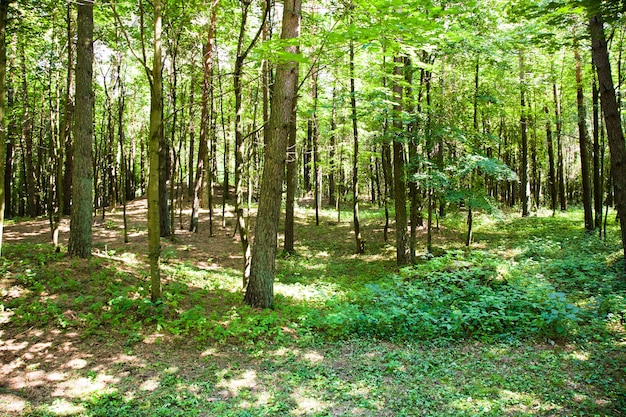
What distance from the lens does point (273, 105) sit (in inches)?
293

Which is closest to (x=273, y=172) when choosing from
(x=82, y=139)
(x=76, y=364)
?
(x=76, y=364)

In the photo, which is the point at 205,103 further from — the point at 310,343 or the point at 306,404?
the point at 306,404

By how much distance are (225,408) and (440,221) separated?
52.1ft

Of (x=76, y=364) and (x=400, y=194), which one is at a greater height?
(x=400, y=194)

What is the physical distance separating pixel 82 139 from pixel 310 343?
7.02 metres

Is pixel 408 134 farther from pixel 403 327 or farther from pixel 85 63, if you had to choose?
pixel 85 63

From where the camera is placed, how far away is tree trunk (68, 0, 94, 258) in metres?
8.27

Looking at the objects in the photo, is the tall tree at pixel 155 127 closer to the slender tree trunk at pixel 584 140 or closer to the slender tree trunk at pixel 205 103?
the slender tree trunk at pixel 205 103

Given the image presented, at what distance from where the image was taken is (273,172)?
7.39 meters

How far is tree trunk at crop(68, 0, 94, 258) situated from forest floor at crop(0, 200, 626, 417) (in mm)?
651

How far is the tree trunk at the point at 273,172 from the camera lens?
7336mm

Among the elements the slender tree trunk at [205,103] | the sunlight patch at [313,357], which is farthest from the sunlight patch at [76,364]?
the slender tree trunk at [205,103]

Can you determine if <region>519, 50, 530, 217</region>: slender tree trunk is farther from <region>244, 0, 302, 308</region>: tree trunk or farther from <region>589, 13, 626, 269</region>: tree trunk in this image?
<region>244, 0, 302, 308</region>: tree trunk

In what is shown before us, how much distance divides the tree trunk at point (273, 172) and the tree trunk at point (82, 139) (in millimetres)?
4308
